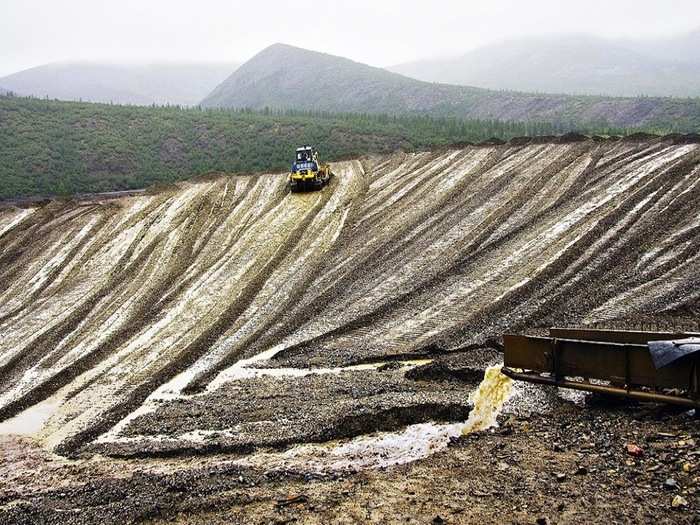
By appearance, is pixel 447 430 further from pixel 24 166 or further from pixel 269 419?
pixel 24 166

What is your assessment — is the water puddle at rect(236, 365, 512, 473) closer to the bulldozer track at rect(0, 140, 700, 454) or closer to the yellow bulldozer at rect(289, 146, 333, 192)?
the bulldozer track at rect(0, 140, 700, 454)

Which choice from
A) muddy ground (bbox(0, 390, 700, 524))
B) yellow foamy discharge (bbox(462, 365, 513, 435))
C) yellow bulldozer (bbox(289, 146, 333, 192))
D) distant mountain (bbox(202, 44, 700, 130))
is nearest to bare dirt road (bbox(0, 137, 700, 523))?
muddy ground (bbox(0, 390, 700, 524))

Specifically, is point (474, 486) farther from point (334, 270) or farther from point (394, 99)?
point (394, 99)

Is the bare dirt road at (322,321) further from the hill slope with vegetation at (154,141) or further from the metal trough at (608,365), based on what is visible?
the hill slope with vegetation at (154,141)

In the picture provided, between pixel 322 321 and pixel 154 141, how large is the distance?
40.7 m

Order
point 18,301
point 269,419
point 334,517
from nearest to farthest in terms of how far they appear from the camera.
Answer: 1. point 334,517
2. point 269,419
3. point 18,301

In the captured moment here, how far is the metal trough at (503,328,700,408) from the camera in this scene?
6625mm

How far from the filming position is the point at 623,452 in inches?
257

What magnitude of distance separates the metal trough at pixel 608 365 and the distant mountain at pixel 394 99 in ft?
178

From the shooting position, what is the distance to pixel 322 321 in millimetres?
15281

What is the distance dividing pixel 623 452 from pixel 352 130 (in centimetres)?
4688

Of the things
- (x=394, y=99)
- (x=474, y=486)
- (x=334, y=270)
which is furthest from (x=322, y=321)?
(x=394, y=99)

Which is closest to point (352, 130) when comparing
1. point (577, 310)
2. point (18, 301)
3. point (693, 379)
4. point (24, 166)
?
point (24, 166)

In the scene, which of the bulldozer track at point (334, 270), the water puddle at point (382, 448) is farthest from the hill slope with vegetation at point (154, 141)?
the water puddle at point (382, 448)
